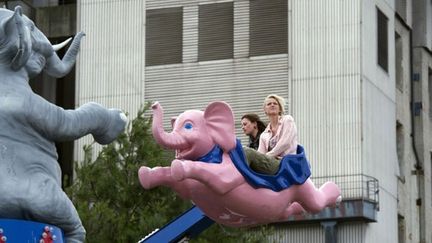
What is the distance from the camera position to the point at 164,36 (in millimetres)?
51094

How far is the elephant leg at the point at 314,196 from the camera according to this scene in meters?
21.0

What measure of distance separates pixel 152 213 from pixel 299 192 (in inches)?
539

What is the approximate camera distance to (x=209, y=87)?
50344 mm

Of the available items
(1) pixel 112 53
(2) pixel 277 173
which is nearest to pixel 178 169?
(2) pixel 277 173

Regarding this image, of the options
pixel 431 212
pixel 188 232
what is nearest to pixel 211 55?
pixel 431 212

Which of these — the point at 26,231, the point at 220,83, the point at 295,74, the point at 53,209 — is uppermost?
the point at 295,74

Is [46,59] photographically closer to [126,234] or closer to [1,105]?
[1,105]

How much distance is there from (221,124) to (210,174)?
0.63 metres

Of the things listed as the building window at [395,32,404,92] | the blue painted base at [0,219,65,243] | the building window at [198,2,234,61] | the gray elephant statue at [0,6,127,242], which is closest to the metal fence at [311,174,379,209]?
the building window at [198,2,234,61]

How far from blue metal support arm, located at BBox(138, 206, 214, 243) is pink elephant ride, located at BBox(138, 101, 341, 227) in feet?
13.7

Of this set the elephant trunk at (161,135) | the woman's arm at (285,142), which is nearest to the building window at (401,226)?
the woman's arm at (285,142)

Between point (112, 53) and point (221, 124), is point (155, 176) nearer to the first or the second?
point (221, 124)

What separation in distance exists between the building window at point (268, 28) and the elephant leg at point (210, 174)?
30.1m

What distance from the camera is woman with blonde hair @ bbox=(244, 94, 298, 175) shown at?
20500 millimetres
